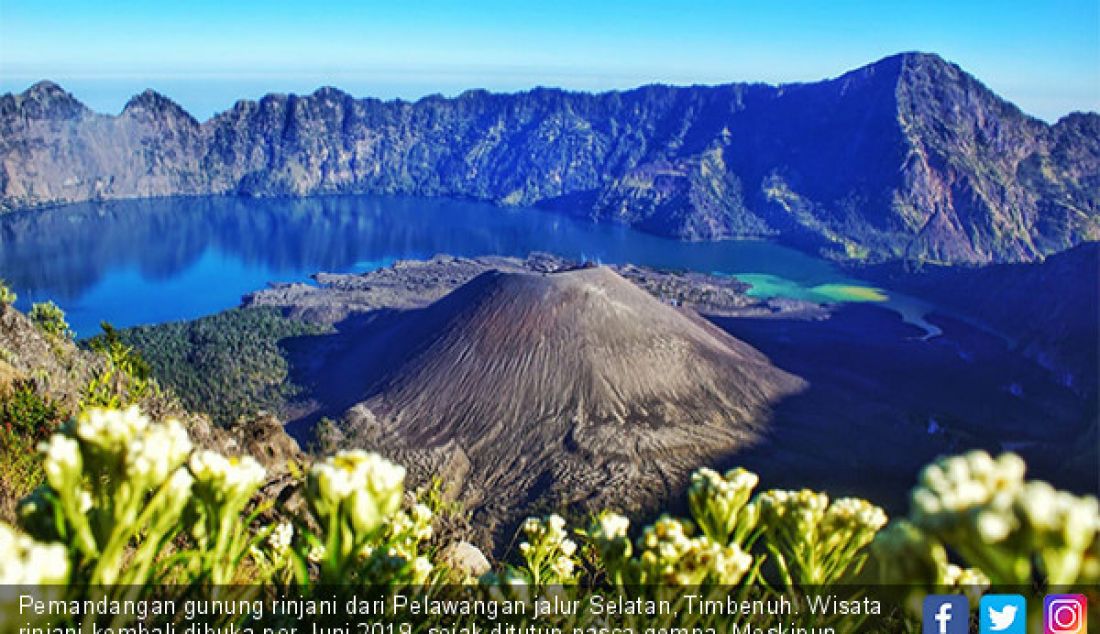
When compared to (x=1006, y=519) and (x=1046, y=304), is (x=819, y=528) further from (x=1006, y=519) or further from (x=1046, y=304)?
(x=1046, y=304)

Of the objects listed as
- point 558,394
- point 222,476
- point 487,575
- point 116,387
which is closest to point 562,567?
point 487,575

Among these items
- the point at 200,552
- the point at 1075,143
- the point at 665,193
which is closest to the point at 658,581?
the point at 200,552

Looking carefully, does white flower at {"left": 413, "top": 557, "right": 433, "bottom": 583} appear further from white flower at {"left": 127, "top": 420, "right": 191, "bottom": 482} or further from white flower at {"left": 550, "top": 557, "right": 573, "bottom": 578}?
white flower at {"left": 127, "top": 420, "right": 191, "bottom": 482}

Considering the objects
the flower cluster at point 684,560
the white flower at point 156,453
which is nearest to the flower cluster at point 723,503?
the flower cluster at point 684,560

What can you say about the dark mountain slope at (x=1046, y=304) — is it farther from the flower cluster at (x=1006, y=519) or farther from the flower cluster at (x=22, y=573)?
the flower cluster at (x=22, y=573)

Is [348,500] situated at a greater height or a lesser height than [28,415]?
greater
